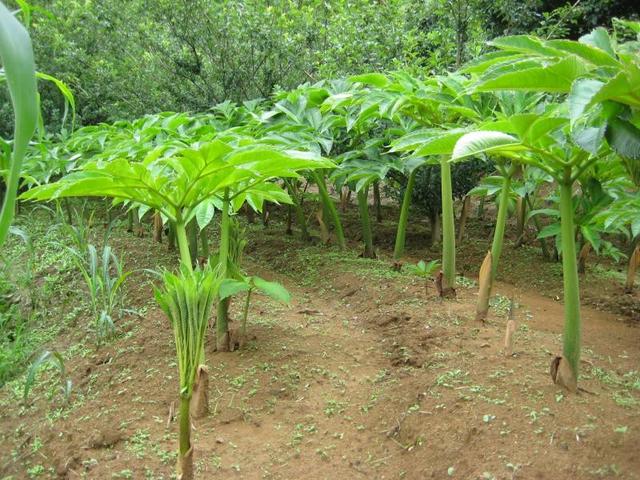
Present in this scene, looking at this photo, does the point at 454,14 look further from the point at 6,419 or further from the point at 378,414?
the point at 6,419

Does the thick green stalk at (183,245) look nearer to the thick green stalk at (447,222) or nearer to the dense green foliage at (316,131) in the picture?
the dense green foliage at (316,131)

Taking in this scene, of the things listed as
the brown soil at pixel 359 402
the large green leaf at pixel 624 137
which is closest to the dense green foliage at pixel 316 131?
the large green leaf at pixel 624 137

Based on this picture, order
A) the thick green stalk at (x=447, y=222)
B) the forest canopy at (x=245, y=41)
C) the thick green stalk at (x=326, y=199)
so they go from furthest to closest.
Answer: the forest canopy at (x=245, y=41) < the thick green stalk at (x=326, y=199) < the thick green stalk at (x=447, y=222)

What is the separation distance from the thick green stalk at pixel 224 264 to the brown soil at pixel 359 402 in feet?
0.26

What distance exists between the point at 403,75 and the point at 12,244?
438 cm

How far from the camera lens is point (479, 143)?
1.63 meters

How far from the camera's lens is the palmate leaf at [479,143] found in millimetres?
1542

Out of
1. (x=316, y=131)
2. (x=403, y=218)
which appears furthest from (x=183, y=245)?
(x=403, y=218)

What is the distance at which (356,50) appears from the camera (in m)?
6.52

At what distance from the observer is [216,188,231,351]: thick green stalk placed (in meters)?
2.51

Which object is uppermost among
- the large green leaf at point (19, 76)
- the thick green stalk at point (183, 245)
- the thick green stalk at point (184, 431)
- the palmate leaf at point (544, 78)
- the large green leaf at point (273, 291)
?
the large green leaf at point (19, 76)

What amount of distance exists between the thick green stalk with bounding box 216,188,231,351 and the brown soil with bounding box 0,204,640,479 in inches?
3.2

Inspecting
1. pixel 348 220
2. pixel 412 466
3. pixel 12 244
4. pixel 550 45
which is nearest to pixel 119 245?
pixel 12 244

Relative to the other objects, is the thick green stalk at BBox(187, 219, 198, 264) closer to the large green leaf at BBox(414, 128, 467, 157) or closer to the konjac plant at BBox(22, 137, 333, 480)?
the konjac plant at BBox(22, 137, 333, 480)
